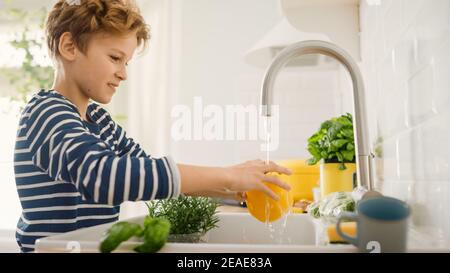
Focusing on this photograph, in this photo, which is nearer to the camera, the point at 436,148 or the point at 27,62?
the point at 436,148

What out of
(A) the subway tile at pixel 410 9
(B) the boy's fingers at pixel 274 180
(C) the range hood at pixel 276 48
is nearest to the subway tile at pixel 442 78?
(A) the subway tile at pixel 410 9

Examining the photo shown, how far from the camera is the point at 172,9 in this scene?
8.66 ft

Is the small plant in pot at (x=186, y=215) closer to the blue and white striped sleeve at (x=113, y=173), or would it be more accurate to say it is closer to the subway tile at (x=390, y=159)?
the blue and white striped sleeve at (x=113, y=173)

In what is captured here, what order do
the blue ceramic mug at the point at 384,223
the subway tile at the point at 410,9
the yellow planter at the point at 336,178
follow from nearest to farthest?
1. the blue ceramic mug at the point at 384,223
2. the subway tile at the point at 410,9
3. the yellow planter at the point at 336,178

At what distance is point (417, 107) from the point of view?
783 millimetres

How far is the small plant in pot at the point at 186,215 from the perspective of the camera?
32.0 inches

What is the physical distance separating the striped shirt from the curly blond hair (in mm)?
154

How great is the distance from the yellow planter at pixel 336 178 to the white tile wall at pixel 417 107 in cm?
8

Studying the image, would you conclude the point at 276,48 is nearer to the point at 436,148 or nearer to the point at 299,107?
the point at 299,107

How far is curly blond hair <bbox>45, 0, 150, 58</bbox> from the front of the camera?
0.91 meters

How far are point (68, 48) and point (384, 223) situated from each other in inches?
27.5

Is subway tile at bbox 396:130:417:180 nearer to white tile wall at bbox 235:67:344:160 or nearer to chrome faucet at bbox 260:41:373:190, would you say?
chrome faucet at bbox 260:41:373:190

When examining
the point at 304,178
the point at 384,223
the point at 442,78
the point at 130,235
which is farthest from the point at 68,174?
the point at 304,178

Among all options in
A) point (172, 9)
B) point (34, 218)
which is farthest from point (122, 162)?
point (172, 9)
